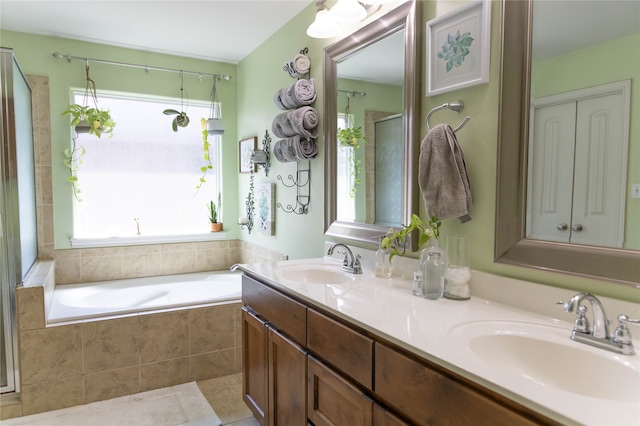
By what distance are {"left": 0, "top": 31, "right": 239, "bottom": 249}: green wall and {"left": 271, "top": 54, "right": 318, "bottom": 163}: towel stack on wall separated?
150 centimetres

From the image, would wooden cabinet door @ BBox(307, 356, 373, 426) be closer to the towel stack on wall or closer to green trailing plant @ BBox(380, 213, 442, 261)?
green trailing plant @ BBox(380, 213, 442, 261)

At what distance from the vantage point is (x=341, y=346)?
1.31 meters

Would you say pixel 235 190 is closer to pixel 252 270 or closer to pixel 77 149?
pixel 77 149

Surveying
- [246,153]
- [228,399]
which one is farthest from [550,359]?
[246,153]

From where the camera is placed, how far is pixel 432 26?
1.62 meters

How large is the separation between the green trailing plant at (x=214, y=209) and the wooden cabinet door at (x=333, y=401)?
103 inches

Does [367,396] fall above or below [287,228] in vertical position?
below

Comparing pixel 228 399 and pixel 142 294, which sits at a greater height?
pixel 142 294

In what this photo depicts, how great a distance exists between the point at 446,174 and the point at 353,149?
2.66 feet

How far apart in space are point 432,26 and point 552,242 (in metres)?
0.98

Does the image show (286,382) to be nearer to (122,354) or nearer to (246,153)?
(122,354)

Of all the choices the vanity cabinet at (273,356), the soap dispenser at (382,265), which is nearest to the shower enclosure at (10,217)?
the vanity cabinet at (273,356)

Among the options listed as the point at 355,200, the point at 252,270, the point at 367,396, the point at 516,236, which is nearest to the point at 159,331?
the point at 252,270

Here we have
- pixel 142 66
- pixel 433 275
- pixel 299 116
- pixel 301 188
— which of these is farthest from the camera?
pixel 142 66
